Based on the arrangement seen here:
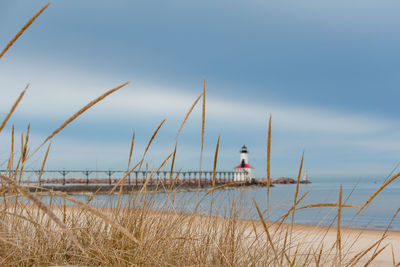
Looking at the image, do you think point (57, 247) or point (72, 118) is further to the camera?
point (57, 247)

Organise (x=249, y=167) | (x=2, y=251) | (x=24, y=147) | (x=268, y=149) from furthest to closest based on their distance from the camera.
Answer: (x=249, y=167) → (x=24, y=147) → (x=2, y=251) → (x=268, y=149)

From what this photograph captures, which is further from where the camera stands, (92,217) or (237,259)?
(92,217)

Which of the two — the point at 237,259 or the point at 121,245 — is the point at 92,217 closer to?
the point at 121,245

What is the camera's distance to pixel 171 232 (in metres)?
2.15

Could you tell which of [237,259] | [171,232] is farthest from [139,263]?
[237,259]

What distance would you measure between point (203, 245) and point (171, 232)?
192 millimetres

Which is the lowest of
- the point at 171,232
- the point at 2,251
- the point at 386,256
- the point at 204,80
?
the point at 386,256

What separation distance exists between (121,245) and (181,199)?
2.33 ft

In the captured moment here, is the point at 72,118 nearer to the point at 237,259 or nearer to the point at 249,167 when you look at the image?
the point at 237,259

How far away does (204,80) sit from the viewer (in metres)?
1.72

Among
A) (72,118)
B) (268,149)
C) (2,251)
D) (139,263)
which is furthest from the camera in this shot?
(2,251)

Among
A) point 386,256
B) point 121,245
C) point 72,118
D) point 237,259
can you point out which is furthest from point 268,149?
point 386,256

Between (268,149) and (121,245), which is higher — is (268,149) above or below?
above

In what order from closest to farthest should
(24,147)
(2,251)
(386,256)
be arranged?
(2,251) → (24,147) → (386,256)
